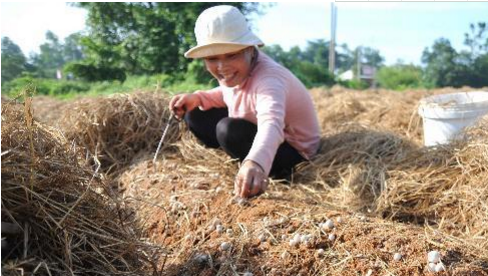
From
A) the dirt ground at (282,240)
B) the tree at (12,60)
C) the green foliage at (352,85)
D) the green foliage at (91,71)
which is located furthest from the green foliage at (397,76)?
the tree at (12,60)

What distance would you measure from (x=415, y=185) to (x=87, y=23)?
11.4m

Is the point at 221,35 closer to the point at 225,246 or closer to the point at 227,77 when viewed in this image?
the point at 227,77

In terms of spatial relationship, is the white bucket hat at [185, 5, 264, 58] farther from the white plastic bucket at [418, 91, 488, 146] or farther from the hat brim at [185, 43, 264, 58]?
the white plastic bucket at [418, 91, 488, 146]

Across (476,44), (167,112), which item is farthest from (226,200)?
(476,44)

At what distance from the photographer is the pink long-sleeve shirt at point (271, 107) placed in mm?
2322

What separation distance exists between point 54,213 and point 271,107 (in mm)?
1293

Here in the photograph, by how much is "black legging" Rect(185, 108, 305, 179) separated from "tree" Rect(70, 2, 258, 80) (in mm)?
9113

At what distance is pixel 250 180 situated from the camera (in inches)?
82.0

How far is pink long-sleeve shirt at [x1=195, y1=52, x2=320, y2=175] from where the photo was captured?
7.62 ft

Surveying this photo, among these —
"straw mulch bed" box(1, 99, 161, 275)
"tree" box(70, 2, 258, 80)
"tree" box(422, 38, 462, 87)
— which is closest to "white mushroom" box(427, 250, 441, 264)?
"straw mulch bed" box(1, 99, 161, 275)

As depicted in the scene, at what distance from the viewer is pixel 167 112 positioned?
148 inches

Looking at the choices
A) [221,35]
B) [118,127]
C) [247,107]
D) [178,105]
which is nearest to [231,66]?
[221,35]

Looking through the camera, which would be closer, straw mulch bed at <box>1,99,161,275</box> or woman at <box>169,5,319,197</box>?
straw mulch bed at <box>1,99,161,275</box>

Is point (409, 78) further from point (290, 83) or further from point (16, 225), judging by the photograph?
point (16, 225)
